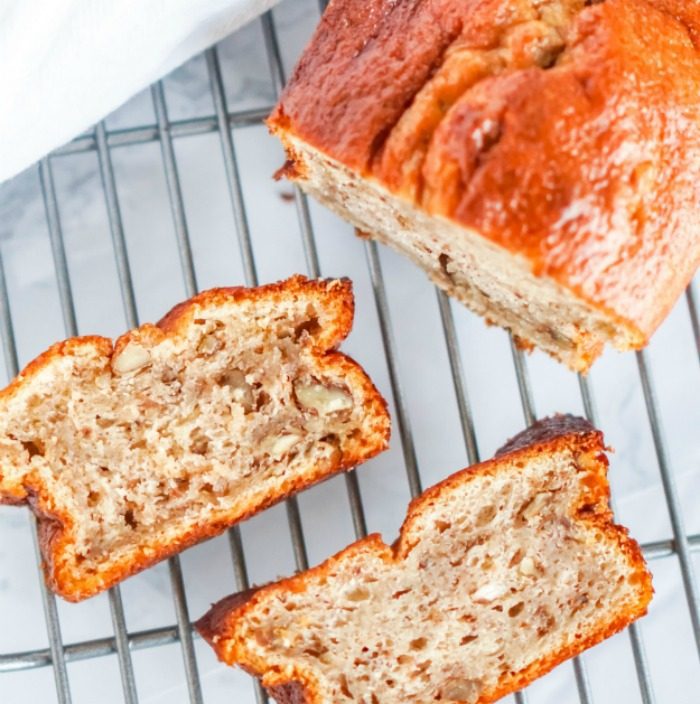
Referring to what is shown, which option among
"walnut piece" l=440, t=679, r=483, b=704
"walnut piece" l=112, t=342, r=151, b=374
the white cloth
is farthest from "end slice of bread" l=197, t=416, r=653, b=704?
the white cloth

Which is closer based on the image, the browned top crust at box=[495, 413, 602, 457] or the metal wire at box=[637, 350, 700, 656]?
A: the browned top crust at box=[495, 413, 602, 457]

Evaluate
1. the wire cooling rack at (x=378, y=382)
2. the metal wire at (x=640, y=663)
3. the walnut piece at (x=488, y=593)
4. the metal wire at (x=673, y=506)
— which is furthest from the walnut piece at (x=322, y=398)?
the metal wire at (x=673, y=506)

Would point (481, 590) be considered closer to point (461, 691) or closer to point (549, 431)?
point (461, 691)

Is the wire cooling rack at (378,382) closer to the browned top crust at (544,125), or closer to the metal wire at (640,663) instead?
the metal wire at (640,663)

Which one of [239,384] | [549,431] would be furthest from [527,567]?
[239,384]

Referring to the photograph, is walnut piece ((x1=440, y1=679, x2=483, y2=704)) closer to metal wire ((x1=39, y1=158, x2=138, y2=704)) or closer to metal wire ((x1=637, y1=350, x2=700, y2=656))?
metal wire ((x1=637, y1=350, x2=700, y2=656))
